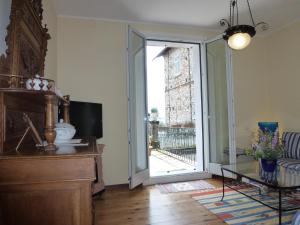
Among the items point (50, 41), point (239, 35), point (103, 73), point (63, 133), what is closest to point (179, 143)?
point (103, 73)

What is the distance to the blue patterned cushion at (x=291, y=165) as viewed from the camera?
3.24 meters

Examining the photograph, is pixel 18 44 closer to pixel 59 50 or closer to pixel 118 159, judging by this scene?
pixel 59 50

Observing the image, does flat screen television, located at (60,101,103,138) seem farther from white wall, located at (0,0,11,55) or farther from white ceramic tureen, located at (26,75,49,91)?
white ceramic tureen, located at (26,75,49,91)

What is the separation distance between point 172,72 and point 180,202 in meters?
6.57

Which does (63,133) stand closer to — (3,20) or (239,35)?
(3,20)

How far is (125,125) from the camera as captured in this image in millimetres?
3961

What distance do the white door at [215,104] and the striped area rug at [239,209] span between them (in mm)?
913

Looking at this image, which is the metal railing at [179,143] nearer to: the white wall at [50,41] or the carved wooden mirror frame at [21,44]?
the white wall at [50,41]

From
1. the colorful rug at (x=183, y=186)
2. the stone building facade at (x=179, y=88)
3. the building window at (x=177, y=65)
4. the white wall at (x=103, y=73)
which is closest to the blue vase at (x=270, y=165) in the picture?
the colorful rug at (x=183, y=186)

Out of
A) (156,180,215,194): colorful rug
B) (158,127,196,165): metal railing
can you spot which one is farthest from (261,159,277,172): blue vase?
(158,127,196,165): metal railing

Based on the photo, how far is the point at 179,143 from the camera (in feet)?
24.0

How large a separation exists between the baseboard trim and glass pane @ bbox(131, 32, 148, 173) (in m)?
0.32

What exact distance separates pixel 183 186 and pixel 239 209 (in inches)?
47.4

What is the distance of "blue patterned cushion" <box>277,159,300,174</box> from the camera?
3.24 meters
